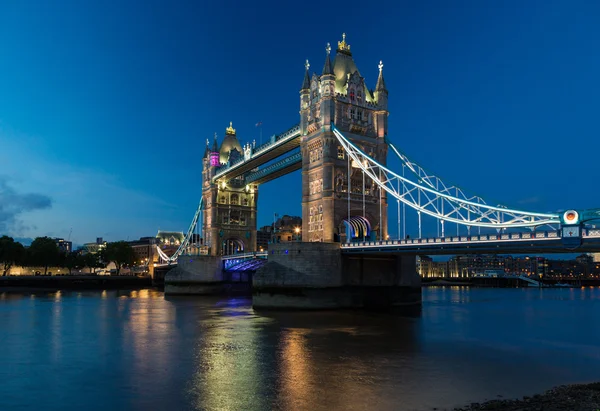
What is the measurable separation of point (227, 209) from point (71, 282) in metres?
33.3

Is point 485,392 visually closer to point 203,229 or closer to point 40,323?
point 40,323

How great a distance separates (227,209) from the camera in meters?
78.6

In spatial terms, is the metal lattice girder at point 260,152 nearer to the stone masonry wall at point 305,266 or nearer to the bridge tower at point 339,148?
the bridge tower at point 339,148

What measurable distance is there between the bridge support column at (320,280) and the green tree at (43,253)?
7374cm

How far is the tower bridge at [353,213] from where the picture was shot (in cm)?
3116

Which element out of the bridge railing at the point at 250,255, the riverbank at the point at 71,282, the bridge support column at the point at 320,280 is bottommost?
the riverbank at the point at 71,282

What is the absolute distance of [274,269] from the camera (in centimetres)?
4094

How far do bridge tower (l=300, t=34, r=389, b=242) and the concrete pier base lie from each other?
2218 cm

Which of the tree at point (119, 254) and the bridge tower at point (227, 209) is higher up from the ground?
the bridge tower at point (227, 209)

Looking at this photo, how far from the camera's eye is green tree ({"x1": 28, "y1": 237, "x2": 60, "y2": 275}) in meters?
98.9

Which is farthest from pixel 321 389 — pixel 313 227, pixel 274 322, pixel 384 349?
pixel 313 227

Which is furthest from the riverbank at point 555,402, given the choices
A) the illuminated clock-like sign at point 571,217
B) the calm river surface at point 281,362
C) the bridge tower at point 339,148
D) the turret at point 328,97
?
the turret at point 328,97

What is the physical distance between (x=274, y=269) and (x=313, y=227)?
8.98m

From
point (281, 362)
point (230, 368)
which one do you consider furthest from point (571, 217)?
point (230, 368)
